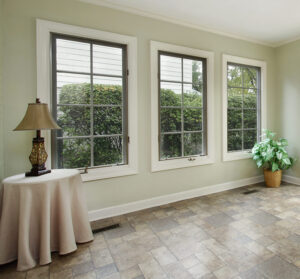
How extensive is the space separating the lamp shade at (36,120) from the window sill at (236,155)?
276 cm

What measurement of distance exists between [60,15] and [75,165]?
174cm

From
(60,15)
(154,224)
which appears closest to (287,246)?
(154,224)

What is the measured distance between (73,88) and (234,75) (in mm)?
2752

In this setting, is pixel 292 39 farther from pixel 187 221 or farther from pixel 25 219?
pixel 25 219

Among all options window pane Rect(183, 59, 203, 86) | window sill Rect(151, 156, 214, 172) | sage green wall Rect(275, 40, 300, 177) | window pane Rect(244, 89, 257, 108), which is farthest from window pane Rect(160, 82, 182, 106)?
sage green wall Rect(275, 40, 300, 177)

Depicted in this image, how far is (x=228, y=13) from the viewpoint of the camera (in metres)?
2.74

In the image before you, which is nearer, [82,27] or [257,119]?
[82,27]

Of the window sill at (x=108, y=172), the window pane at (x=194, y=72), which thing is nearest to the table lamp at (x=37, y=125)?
the window sill at (x=108, y=172)

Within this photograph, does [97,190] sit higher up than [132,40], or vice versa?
[132,40]

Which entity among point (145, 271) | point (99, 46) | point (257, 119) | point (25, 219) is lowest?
point (145, 271)

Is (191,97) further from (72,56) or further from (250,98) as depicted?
(72,56)

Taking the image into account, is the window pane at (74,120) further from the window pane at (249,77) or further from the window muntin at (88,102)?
the window pane at (249,77)

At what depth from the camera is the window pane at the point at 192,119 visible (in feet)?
9.94

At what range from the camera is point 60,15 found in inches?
87.4
